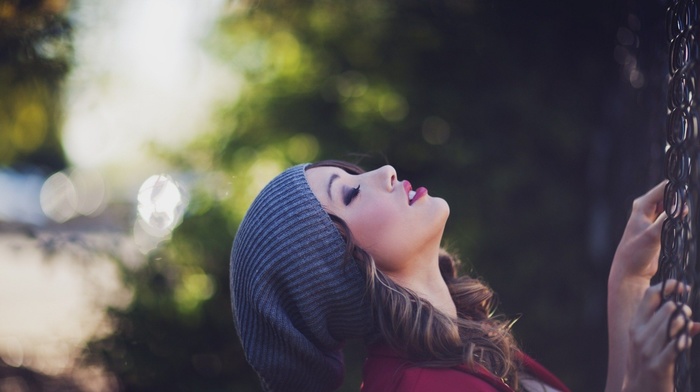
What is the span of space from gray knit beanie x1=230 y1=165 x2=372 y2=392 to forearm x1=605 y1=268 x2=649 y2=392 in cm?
79

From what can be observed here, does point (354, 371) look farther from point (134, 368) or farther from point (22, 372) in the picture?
point (22, 372)

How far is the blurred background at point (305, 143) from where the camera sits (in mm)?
3379

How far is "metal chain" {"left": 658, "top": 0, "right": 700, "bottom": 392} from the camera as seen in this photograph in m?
1.51

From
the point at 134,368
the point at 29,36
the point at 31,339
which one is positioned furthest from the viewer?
the point at 31,339

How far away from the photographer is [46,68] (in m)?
3.19

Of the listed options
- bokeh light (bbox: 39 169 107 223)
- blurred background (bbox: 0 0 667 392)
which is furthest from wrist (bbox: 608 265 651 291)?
bokeh light (bbox: 39 169 107 223)

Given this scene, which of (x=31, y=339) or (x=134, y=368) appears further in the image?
(x=31, y=339)

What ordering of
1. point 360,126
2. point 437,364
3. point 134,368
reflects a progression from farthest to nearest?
1. point 360,126
2. point 134,368
3. point 437,364

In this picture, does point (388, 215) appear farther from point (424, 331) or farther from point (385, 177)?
point (424, 331)

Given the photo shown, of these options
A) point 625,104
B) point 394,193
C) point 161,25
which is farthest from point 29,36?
point 625,104

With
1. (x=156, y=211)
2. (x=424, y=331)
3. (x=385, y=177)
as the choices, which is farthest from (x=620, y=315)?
(x=156, y=211)

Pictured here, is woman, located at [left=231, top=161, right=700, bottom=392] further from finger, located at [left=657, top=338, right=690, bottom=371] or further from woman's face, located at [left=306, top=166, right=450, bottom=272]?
finger, located at [left=657, top=338, right=690, bottom=371]

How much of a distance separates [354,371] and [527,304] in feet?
3.76

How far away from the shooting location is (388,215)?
2.02m
